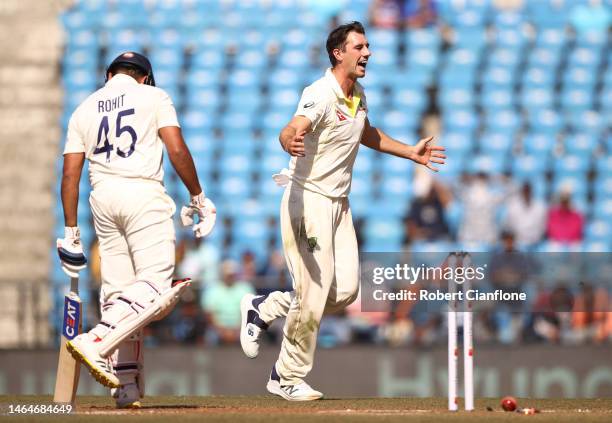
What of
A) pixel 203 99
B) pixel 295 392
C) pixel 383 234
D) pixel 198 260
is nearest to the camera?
pixel 295 392

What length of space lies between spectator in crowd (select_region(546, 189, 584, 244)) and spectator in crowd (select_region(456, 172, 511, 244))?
0.62 metres

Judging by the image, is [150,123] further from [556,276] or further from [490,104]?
[490,104]

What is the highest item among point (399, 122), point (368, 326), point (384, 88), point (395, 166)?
point (384, 88)

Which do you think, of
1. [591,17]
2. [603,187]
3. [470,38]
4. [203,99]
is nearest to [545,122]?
[603,187]

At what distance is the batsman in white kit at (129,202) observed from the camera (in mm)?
7293

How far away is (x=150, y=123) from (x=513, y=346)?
5.45 meters

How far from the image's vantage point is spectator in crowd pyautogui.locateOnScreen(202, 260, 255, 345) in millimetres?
12031

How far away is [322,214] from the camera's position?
8.02 m

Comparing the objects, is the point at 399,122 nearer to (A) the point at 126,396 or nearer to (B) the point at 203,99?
(B) the point at 203,99

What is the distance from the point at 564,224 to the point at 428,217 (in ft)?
5.01

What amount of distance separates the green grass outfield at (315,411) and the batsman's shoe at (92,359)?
7.5 inches

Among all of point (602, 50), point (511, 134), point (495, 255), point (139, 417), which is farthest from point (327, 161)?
point (602, 50)

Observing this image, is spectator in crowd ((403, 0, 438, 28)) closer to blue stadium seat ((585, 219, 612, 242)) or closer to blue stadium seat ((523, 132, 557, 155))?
blue stadium seat ((523, 132, 557, 155))

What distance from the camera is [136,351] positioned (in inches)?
300
